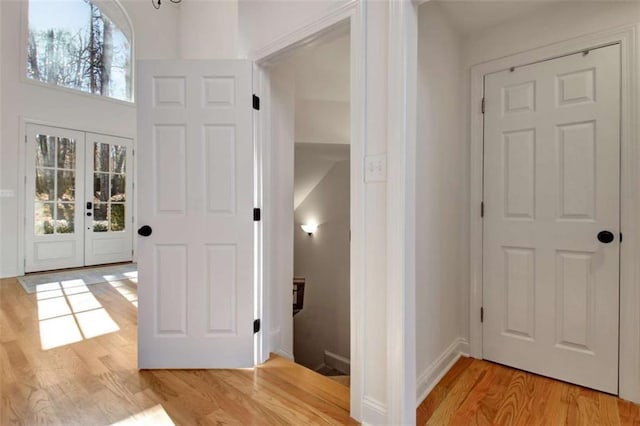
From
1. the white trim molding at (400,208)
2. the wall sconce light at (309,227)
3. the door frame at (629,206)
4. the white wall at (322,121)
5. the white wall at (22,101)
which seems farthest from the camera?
the wall sconce light at (309,227)

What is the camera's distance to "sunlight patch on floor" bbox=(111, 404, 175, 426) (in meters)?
1.48

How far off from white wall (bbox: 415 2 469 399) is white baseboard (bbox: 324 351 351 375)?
205 cm

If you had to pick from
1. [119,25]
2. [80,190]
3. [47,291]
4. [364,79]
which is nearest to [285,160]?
[364,79]

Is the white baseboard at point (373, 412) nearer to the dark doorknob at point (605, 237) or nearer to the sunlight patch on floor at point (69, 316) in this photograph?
the dark doorknob at point (605, 237)

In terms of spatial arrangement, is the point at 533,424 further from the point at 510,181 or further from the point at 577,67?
the point at 577,67

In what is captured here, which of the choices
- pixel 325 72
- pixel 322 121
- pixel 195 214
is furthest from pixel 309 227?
pixel 195 214

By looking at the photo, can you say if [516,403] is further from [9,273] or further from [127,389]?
[9,273]

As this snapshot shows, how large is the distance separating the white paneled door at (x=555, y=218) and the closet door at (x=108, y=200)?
5685mm

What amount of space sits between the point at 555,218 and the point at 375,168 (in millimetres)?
1375

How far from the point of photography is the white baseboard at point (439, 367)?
5.81ft

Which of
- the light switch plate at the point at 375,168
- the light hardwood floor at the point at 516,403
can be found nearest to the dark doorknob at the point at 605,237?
the light hardwood floor at the point at 516,403

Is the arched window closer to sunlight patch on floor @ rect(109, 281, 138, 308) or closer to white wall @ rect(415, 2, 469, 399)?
sunlight patch on floor @ rect(109, 281, 138, 308)

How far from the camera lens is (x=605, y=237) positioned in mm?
1809

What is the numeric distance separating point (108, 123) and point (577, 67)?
6.16 metres
